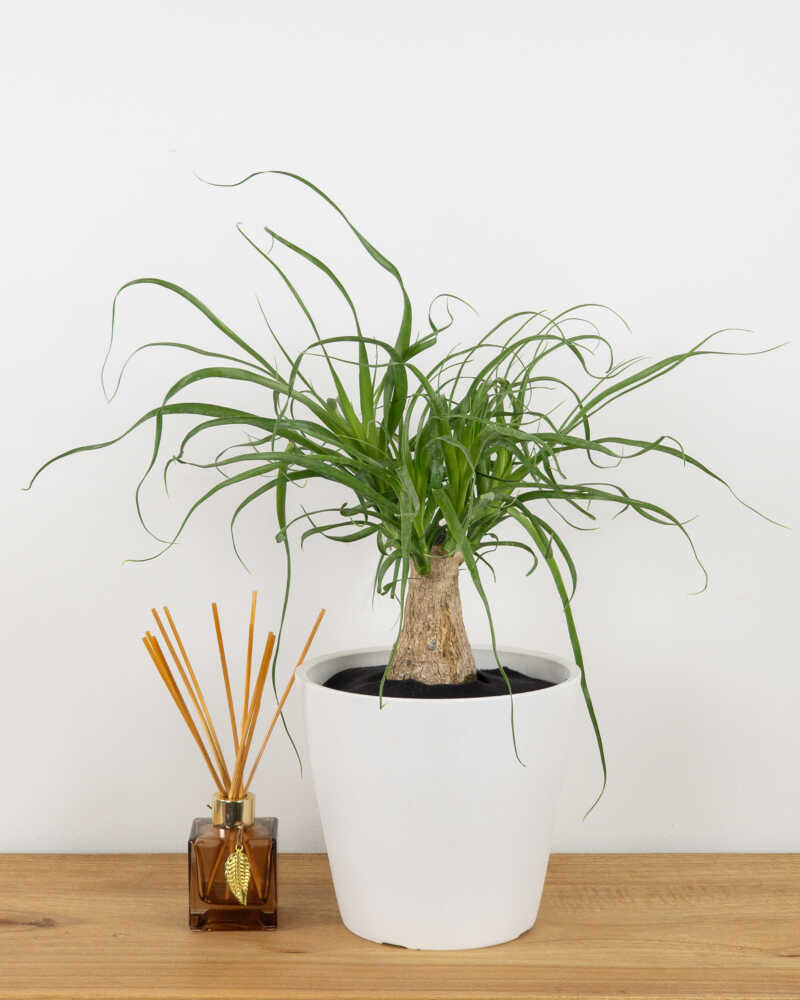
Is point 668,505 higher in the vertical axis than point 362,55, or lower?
lower

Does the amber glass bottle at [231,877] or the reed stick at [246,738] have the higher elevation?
the reed stick at [246,738]

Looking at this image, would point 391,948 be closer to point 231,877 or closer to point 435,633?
point 231,877

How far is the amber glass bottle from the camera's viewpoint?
0.92 metres

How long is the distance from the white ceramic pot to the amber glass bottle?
0.24 ft

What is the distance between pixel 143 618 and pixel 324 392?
0.33 meters

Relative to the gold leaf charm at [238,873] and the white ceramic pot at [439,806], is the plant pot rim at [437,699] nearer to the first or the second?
the white ceramic pot at [439,806]

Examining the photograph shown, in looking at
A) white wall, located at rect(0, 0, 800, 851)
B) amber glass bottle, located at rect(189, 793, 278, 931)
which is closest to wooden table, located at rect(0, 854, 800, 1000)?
amber glass bottle, located at rect(189, 793, 278, 931)

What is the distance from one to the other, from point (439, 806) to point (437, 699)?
3.6 inches

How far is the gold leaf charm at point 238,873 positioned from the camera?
0.91 m

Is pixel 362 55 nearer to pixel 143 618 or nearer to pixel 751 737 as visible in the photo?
pixel 143 618

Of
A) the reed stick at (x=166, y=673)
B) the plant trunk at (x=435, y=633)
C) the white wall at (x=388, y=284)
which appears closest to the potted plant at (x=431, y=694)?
the plant trunk at (x=435, y=633)

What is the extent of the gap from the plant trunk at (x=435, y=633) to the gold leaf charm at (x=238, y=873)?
0.71 ft

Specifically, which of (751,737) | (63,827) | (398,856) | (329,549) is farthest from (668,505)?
(63,827)

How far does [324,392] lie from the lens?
44.8 inches
